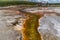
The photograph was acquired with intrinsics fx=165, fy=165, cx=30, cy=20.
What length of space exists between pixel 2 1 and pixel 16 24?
1.87 ft

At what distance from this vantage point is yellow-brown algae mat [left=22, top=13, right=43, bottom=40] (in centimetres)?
119

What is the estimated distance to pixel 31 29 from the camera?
130 cm

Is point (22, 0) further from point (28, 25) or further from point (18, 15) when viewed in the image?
point (28, 25)

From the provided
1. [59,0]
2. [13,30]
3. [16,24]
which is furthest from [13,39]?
[59,0]

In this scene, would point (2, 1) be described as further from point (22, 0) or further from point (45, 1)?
point (45, 1)

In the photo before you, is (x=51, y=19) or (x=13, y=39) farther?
(x=51, y=19)

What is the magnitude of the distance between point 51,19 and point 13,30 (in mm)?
380

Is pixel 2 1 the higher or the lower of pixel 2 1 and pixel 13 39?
the higher

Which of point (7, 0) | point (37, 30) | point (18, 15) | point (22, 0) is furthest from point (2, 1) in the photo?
point (37, 30)

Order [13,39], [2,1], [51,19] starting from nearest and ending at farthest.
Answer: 1. [13,39]
2. [51,19]
3. [2,1]

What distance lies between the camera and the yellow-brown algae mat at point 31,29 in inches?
47.0

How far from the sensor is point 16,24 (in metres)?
1.32

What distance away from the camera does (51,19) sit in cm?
143

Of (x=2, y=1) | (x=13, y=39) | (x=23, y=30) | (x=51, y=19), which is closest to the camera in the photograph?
(x=13, y=39)
